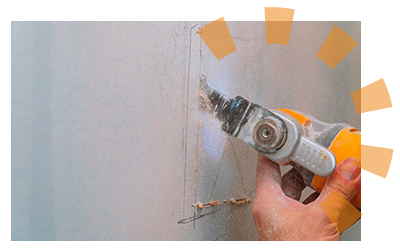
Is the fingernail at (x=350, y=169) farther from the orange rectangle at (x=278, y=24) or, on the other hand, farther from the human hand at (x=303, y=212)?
the orange rectangle at (x=278, y=24)

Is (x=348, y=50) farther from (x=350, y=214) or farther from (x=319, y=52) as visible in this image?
(x=350, y=214)

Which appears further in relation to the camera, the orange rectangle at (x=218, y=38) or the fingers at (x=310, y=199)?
the fingers at (x=310, y=199)

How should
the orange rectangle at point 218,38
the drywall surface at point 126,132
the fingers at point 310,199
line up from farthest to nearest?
1. the fingers at point 310,199
2. the orange rectangle at point 218,38
3. the drywall surface at point 126,132

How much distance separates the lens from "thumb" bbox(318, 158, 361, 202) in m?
0.83

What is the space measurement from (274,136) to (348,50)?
870 mm

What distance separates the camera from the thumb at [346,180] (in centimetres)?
83

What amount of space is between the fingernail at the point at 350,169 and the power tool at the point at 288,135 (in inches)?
0.9

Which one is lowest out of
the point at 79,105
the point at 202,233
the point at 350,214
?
the point at 202,233

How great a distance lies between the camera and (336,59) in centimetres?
146

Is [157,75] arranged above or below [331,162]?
above

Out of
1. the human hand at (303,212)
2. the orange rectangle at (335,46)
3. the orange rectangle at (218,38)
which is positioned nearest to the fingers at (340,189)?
the human hand at (303,212)

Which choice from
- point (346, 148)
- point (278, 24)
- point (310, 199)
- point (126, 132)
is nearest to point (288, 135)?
point (346, 148)

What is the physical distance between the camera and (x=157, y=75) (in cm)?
79

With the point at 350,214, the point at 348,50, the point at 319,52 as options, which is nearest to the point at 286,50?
the point at 319,52
